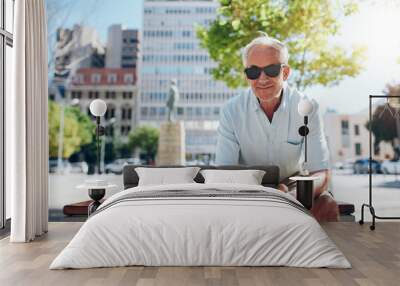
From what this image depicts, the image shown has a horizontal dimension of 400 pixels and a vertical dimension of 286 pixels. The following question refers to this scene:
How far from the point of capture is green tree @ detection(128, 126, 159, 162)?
21.4 m

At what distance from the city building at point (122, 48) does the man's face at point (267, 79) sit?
12.8 metres

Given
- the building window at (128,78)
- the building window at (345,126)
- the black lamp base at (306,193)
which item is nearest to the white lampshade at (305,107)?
the black lamp base at (306,193)

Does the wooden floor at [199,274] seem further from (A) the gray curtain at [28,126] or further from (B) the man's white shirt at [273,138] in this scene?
(B) the man's white shirt at [273,138]

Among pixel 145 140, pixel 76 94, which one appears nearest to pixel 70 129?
pixel 76 94

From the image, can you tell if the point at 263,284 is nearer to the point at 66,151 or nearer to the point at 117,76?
the point at 66,151

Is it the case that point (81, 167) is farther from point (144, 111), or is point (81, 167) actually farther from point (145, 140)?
point (144, 111)

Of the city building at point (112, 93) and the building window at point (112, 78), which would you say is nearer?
the city building at point (112, 93)

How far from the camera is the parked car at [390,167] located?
10.9 m

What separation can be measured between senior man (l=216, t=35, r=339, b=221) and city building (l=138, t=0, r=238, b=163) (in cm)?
805

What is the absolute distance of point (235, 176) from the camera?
5320 millimetres

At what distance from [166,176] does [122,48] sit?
1532cm

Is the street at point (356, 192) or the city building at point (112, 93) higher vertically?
the city building at point (112, 93)

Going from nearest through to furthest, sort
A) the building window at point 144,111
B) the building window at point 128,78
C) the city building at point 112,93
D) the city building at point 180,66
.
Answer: the city building at point 180,66 < the city building at point 112,93 < the building window at point 128,78 < the building window at point 144,111

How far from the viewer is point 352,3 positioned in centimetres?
773
